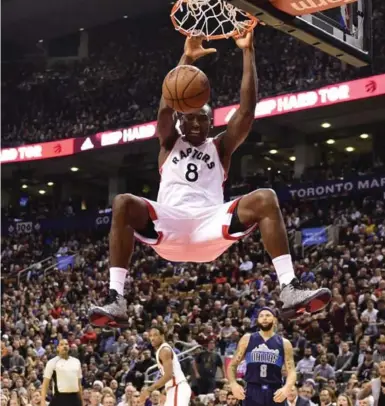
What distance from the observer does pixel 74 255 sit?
26.4m

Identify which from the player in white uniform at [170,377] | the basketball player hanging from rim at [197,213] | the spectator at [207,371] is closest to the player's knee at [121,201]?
the basketball player hanging from rim at [197,213]

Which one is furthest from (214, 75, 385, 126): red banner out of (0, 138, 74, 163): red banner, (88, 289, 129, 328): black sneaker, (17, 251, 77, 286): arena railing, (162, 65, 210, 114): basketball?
(88, 289, 129, 328): black sneaker

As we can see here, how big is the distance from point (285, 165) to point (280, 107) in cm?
503

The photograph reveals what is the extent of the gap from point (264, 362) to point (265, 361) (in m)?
0.01

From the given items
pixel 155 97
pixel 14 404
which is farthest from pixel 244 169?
pixel 14 404

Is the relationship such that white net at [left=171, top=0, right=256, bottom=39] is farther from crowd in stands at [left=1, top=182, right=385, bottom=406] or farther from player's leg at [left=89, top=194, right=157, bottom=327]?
crowd in stands at [left=1, top=182, right=385, bottom=406]

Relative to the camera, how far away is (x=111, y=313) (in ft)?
17.6

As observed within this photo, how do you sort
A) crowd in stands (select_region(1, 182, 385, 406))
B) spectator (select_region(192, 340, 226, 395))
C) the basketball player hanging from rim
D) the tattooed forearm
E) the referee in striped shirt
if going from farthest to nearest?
spectator (select_region(192, 340, 226, 395))
crowd in stands (select_region(1, 182, 385, 406))
the referee in striped shirt
the tattooed forearm
the basketball player hanging from rim

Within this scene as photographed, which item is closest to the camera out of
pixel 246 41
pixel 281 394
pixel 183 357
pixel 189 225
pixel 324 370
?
pixel 189 225

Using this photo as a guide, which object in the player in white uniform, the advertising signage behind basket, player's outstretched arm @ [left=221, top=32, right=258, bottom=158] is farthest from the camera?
the advertising signage behind basket

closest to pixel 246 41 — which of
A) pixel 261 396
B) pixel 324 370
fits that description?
pixel 261 396

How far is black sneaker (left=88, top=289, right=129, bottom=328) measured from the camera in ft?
17.6

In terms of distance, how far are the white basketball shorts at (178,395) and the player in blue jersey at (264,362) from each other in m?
1.41

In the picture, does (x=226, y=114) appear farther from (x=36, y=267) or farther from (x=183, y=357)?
(x=183, y=357)
